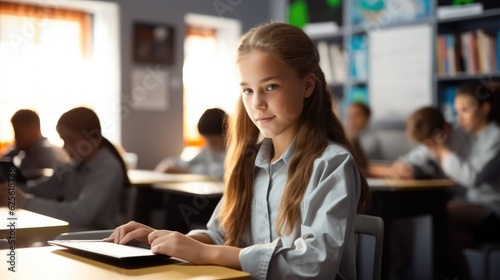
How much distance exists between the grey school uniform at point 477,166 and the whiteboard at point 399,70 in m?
1.17

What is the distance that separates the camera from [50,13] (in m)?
5.36

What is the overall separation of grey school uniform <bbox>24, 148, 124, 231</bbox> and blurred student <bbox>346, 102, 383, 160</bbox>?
2662 millimetres

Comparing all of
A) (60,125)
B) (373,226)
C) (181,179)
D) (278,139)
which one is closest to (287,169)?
(278,139)

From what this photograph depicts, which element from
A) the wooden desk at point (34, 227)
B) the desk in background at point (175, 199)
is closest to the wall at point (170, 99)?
the desk in background at point (175, 199)

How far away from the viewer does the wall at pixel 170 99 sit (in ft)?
18.4

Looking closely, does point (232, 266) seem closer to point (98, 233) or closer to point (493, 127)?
point (98, 233)

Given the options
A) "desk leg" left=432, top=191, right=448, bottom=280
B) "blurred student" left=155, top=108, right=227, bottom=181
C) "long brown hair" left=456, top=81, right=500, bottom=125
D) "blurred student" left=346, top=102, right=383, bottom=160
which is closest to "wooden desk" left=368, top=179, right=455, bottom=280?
"desk leg" left=432, top=191, right=448, bottom=280

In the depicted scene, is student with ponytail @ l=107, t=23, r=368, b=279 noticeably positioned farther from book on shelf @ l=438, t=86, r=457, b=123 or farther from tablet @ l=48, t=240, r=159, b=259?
book on shelf @ l=438, t=86, r=457, b=123

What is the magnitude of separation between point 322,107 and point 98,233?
2.06ft

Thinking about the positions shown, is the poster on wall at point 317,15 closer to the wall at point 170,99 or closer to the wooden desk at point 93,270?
the wall at point 170,99

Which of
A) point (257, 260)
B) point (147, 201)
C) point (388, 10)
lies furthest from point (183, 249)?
point (388, 10)

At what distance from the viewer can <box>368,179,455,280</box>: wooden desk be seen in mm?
3512

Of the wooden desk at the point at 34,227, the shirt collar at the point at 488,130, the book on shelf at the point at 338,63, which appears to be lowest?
the wooden desk at the point at 34,227

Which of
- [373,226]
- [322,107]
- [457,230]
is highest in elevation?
[322,107]
